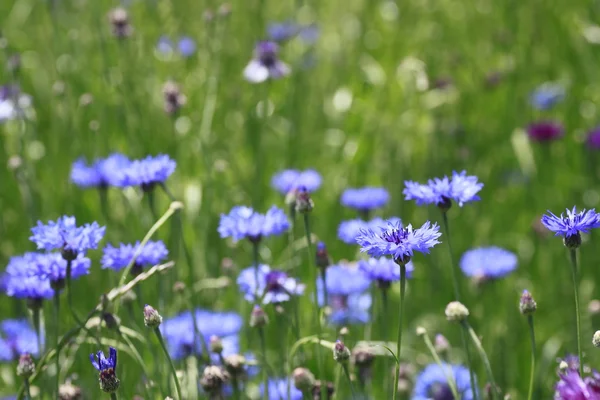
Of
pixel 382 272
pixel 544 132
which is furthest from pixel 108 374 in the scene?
pixel 544 132

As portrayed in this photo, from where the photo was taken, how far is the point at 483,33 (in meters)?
3.68

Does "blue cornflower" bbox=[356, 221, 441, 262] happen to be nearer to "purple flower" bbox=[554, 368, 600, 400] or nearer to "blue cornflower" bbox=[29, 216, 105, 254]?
"purple flower" bbox=[554, 368, 600, 400]

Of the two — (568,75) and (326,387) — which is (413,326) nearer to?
(326,387)

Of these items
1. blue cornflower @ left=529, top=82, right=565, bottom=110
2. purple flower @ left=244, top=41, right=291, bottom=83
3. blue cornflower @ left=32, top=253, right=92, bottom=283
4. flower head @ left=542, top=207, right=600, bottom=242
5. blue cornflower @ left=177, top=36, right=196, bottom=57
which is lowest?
flower head @ left=542, top=207, right=600, bottom=242

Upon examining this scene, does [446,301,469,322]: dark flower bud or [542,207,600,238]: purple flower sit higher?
[542,207,600,238]: purple flower

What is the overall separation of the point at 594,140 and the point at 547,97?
381 mm

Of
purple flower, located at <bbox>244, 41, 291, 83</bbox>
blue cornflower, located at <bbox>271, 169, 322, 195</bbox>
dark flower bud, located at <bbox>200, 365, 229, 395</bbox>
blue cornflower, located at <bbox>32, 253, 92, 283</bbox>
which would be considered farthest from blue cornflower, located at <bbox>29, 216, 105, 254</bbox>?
purple flower, located at <bbox>244, 41, 291, 83</bbox>

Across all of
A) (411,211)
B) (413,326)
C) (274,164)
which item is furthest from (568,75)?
(413,326)

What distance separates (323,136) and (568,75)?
1055 mm

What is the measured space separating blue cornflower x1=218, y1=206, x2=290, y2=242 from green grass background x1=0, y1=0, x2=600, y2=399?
37 centimetres

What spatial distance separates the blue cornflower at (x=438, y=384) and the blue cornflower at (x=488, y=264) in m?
0.26

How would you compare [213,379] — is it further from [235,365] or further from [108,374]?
[108,374]

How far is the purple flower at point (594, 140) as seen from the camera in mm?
2611

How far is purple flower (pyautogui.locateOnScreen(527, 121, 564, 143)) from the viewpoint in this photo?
2.70 m
